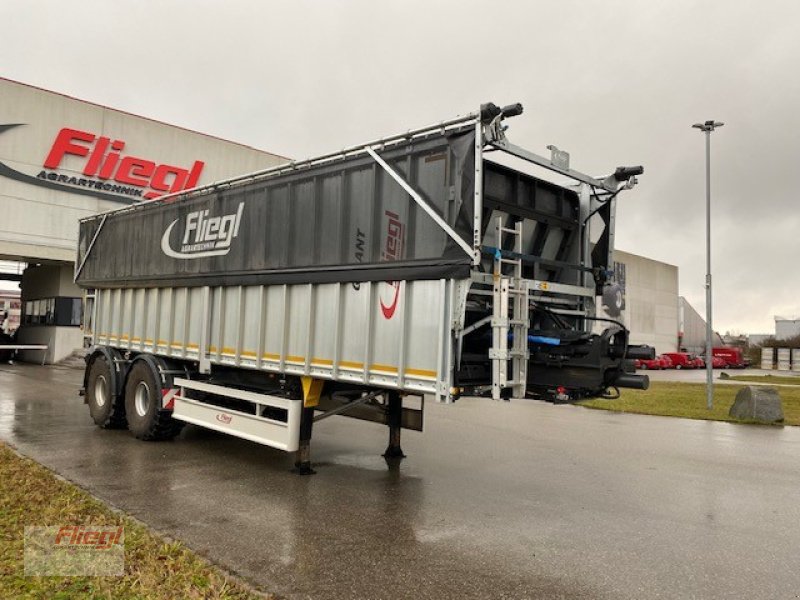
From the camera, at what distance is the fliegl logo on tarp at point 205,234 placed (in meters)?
8.28

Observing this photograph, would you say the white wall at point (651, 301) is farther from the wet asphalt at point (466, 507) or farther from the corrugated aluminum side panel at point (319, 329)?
the corrugated aluminum side panel at point (319, 329)

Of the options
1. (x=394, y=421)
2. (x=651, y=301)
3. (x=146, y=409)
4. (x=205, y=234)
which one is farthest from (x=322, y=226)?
(x=651, y=301)

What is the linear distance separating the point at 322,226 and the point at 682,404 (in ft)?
45.8

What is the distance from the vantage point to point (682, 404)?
56.6 feet

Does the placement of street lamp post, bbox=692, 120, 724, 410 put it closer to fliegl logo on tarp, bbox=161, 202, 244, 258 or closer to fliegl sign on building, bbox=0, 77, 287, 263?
fliegl logo on tarp, bbox=161, 202, 244, 258

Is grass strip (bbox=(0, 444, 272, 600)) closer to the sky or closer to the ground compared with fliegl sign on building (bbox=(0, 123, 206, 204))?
closer to the ground

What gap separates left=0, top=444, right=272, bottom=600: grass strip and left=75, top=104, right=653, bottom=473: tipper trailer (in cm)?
222

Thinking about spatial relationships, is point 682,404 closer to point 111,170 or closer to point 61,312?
point 111,170

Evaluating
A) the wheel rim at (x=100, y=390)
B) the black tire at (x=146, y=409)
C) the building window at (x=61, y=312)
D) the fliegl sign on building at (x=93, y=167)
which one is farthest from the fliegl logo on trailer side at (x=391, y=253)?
the building window at (x=61, y=312)

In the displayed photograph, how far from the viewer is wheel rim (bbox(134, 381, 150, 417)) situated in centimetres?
936

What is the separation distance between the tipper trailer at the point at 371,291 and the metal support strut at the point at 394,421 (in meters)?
0.03

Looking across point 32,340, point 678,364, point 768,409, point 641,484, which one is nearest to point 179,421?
point 641,484

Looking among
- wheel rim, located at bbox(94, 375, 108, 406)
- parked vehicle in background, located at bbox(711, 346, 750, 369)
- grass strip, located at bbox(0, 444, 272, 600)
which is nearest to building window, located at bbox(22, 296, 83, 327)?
wheel rim, located at bbox(94, 375, 108, 406)

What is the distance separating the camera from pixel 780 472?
857 centimetres
